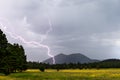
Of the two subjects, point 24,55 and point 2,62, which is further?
point 24,55

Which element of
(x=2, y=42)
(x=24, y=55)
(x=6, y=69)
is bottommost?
(x=6, y=69)

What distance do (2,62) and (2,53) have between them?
5.64 ft

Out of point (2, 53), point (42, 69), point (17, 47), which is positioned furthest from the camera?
point (42, 69)

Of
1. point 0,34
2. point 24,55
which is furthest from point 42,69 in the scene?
point 0,34

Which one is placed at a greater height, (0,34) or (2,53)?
(0,34)

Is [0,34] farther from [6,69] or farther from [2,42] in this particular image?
[6,69]

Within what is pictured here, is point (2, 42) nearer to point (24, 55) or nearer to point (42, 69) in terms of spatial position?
point (24, 55)

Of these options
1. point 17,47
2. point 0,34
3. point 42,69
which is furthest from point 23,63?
point 0,34

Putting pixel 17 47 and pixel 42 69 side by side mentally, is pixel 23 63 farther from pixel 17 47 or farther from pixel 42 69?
pixel 42 69

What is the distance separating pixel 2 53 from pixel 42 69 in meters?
116

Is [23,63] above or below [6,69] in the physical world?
above

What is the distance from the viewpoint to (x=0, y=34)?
1998 inches

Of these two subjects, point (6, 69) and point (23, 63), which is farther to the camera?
point (23, 63)

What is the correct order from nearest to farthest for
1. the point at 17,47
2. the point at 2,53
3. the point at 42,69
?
the point at 2,53
the point at 17,47
the point at 42,69
